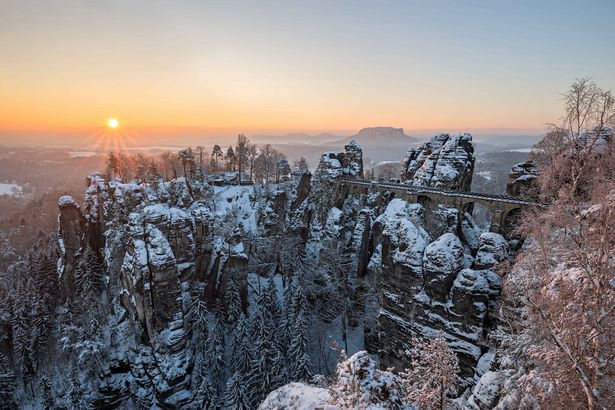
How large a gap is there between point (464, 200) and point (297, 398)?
3691cm

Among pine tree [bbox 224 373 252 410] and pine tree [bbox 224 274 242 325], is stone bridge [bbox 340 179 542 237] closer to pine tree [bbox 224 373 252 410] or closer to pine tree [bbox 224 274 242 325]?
pine tree [bbox 224 274 242 325]

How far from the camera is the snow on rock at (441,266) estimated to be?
1096 inches

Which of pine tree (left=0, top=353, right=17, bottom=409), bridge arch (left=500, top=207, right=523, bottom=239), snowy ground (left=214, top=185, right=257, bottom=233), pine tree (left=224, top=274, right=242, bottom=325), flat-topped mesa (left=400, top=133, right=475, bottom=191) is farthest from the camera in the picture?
snowy ground (left=214, top=185, right=257, bottom=233)

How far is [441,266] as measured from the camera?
91.6ft

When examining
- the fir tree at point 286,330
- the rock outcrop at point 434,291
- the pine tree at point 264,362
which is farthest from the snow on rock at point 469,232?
the pine tree at point 264,362

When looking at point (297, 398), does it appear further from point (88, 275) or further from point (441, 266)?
point (88, 275)

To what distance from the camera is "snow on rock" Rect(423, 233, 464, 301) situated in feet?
91.4

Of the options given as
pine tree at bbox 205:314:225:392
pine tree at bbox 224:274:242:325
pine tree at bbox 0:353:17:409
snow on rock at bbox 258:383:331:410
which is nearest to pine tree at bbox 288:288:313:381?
pine tree at bbox 205:314:225:392

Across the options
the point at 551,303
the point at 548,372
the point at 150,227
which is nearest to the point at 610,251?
the point at 551,303

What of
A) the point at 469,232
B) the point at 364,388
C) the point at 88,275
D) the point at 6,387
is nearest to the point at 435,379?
the point at 364,388

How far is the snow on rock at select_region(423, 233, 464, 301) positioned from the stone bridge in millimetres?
9423

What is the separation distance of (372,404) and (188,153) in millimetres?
63423

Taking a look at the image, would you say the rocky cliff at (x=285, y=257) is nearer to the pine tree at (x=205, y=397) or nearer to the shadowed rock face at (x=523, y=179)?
the pine tree at (x=205, y=397)

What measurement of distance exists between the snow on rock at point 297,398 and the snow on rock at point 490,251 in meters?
20.5
